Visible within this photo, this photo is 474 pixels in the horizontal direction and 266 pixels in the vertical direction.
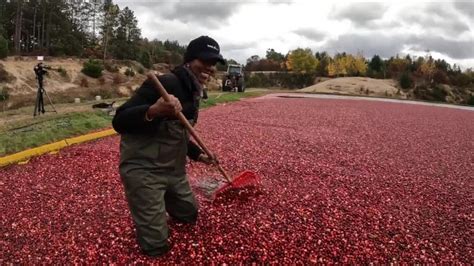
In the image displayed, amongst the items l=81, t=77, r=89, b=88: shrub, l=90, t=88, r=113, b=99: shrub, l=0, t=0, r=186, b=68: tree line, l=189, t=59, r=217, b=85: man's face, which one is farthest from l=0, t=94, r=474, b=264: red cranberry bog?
l=0, t=0, r=186, b=68: tree line

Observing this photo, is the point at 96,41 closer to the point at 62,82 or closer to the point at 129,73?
the point at 129,73

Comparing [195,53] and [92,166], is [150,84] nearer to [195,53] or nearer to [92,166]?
[195,53]

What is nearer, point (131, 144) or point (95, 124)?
point (131, 144)

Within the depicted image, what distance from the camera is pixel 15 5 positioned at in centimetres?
5491

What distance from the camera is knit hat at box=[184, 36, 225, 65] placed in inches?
138

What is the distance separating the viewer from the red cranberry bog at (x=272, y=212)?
3.70 m

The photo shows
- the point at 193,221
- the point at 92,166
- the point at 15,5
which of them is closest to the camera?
the point at 193,221

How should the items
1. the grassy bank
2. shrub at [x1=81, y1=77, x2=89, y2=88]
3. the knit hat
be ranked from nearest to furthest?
the knit hat, the grassy bank, shrub at [x1=81, y1=77, x2=89, y2=88]

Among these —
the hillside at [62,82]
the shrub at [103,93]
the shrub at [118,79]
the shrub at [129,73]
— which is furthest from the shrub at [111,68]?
the shrub at [103,93]

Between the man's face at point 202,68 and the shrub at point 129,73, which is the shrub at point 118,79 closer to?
the shrub at point 129,73

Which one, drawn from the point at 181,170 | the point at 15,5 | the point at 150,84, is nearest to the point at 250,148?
the point at 181,170

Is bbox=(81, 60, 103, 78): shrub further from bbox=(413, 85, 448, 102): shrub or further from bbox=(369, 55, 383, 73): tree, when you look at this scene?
bbox=(369, 55, 383, 73): tree

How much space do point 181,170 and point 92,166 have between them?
3.10 m

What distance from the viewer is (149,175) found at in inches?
136
